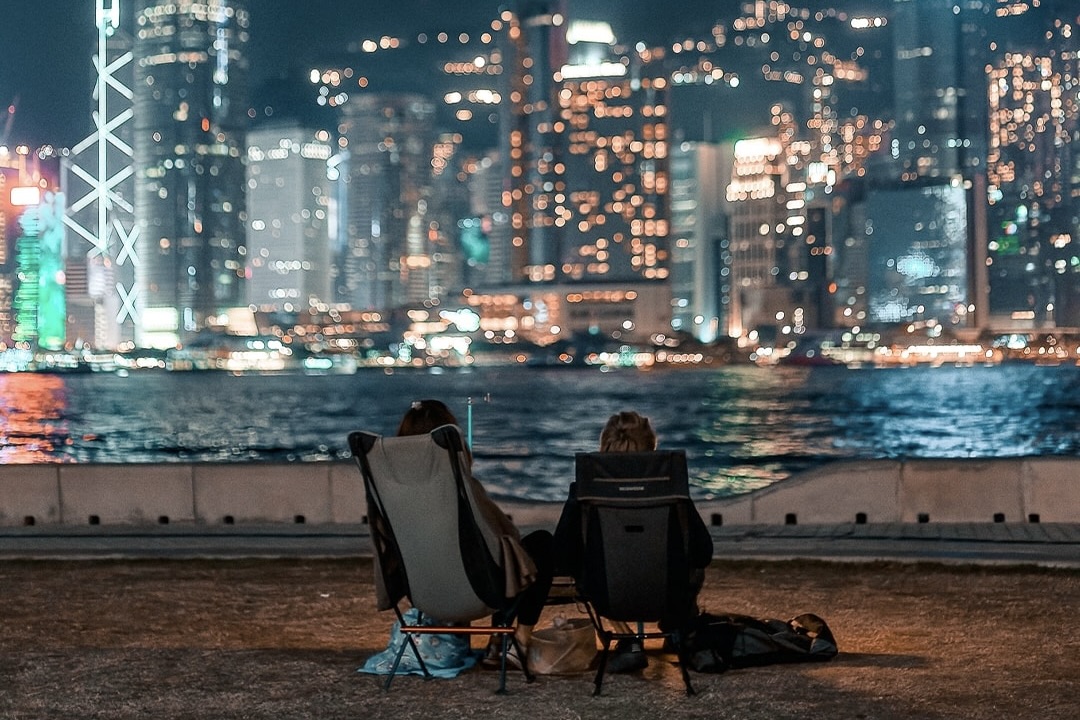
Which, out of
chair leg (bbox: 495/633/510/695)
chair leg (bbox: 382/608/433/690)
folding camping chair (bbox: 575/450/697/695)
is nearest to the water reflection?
chair leg (bbox: 382/608/433/690)

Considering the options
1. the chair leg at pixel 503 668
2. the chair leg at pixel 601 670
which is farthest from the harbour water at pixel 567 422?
the chair leg at pixel 601 670

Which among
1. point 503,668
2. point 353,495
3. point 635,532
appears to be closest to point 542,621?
point 503,668

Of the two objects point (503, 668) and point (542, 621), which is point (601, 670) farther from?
point (542, 621)

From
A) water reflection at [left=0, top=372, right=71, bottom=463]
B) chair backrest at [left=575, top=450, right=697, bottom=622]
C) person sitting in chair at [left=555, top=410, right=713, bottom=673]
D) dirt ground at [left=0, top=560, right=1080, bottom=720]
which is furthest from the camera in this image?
water reflection at [left=0, top=372, right=71, bottom=463]

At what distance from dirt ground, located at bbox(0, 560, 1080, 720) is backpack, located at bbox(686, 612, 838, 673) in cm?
7

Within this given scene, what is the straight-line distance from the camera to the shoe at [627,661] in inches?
287

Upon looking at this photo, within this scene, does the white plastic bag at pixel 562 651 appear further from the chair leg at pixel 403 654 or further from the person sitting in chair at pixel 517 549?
the chair leg at pixel 403 654

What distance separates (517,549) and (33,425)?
284 ft

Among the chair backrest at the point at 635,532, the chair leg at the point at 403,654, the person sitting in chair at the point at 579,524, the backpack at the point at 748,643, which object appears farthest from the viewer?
the backpack at the point at 748,643

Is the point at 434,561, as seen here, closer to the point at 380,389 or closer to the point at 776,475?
the point at 776,475

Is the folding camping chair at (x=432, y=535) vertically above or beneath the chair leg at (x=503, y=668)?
above

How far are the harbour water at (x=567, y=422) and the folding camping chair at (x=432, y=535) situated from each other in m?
18.7

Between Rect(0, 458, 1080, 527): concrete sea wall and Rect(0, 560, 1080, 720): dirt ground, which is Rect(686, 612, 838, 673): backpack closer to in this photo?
Rect(0, 560, 1080, 720): dirt ground

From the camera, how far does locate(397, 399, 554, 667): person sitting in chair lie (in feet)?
22.5
